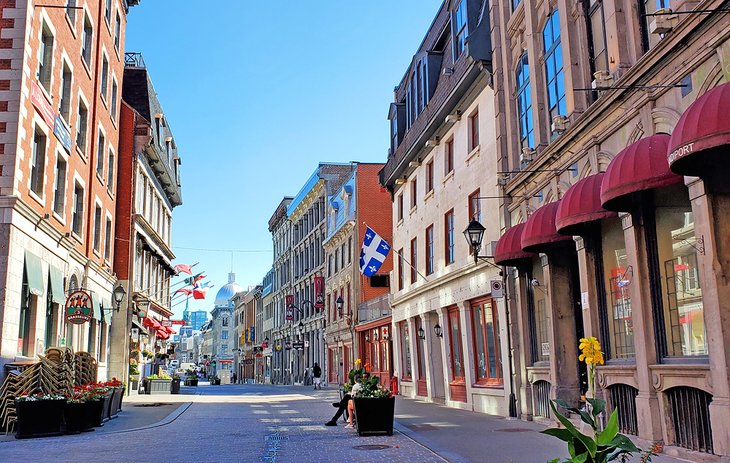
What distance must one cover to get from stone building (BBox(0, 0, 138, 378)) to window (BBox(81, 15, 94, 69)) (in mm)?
51

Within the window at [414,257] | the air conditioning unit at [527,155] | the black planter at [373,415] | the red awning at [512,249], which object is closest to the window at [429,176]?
the window at [414,257]

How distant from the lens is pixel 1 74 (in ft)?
54.5

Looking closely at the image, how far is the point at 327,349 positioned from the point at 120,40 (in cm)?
2591

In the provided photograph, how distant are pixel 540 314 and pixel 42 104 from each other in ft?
44.8

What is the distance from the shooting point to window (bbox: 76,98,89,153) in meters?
23.9

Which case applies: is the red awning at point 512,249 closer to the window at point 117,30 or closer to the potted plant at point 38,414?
the potted plant at point 38,414

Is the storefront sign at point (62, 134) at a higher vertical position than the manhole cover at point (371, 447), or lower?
higher

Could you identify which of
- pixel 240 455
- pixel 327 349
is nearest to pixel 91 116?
pixel 240 455

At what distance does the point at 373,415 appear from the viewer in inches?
556

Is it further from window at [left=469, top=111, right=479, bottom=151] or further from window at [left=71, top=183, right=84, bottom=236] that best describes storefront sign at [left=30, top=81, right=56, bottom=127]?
window at [left=469, top=111, right=479, bottom=151]

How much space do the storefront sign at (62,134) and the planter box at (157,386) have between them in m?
16.4

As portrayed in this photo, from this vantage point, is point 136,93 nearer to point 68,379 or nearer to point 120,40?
point 120,40

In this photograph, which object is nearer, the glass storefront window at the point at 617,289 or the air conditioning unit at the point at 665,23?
the air conditioning unit at the point at 665,23

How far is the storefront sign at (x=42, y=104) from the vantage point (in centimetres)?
1752
